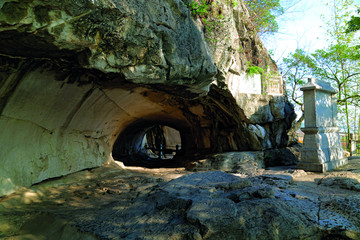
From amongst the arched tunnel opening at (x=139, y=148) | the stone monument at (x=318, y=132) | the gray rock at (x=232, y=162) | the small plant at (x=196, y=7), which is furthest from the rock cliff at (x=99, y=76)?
the arched tunnel opening at (x=139, y=148)

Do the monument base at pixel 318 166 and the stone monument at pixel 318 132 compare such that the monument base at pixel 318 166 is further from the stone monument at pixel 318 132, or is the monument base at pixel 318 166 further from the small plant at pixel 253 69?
the small plant at pixel 253 69

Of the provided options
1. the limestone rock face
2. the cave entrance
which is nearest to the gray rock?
the cave entrance

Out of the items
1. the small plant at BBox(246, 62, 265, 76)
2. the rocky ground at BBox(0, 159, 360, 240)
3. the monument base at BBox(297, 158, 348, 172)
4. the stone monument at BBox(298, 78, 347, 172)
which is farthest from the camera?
the small plant at BBox(246, 62, 265, 76)

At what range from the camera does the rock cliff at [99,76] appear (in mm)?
3117

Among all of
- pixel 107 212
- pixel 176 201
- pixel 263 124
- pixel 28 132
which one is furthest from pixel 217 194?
pixel 263 124

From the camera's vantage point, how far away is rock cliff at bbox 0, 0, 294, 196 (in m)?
3.12

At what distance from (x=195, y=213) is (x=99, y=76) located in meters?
3.55

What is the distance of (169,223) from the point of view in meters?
2.89

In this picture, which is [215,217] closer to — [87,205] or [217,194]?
[217,194]

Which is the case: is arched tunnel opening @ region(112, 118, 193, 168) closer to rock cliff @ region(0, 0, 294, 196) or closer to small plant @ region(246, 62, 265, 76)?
rock cliff @ region(0, 0, 294, 196)

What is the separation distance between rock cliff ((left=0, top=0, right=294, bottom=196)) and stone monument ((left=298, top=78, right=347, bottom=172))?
191 cm

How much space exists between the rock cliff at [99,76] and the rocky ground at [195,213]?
3.26 feet

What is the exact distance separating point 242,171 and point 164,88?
3793 mm

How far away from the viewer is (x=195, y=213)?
2.86 meters
